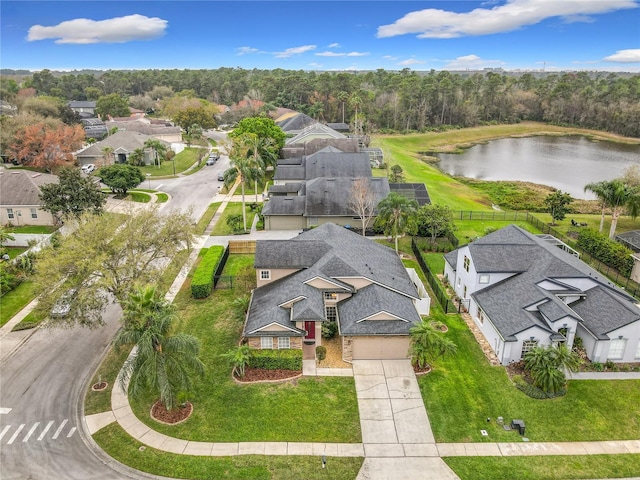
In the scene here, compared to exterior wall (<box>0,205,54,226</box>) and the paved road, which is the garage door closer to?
the paved road

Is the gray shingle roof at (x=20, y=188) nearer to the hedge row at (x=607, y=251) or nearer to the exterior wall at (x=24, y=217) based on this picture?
the exterior wall at (x=24, y=217)

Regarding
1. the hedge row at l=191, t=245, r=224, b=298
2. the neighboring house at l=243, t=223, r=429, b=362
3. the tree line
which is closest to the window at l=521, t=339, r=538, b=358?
the neighboring house at l=243, t=223, r=429, b=362

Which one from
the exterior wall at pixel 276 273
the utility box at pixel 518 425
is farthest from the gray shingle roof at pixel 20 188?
the utility box at pixel 518 425

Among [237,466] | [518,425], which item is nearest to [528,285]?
[518,425]

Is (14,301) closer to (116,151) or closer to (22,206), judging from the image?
(22,206)

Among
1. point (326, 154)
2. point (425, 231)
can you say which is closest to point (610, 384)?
point (425, 231)

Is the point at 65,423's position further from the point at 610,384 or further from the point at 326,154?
→ the point at 326,154
